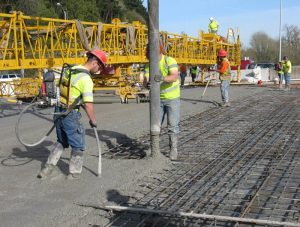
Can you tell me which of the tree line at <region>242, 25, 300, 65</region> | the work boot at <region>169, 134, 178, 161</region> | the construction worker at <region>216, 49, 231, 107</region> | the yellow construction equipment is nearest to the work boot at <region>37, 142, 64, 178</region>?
the work boot at <region>169, 134, 178, 161</region>

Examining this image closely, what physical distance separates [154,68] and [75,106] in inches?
61.8

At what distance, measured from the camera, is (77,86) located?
5.68 metres

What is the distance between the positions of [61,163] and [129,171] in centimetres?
115

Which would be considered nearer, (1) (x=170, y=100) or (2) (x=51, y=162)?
(2) (x=51, y=162)

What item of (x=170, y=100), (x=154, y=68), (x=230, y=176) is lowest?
(x=230, y=176)

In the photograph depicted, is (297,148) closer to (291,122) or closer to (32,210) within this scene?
(291,122)

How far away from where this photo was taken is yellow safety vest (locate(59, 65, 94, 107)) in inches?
222

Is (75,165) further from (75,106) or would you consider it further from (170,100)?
(170,100)

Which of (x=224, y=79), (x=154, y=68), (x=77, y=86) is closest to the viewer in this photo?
(x=77, y=86)

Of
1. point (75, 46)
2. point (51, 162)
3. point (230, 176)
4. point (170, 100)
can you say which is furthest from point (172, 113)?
point (75, 46)

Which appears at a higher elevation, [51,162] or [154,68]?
[154,68]

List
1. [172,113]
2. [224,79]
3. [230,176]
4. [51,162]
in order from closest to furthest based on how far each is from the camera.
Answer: [51,162], [230,176], [172,113], [224,79]

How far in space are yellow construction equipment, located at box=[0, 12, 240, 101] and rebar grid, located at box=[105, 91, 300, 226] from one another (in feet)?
15.8

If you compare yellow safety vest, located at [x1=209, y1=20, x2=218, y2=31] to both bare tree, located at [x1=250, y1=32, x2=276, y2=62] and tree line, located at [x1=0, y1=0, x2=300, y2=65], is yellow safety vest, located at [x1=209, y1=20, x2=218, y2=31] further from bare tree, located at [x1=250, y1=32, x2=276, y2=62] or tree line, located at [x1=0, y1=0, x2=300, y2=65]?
bare tree, located at [x1=250, y1=32, x2=276, y2=62]
